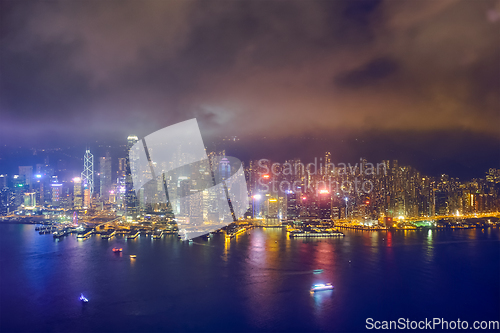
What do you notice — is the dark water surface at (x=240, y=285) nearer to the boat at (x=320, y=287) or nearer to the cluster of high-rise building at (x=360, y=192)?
the boat at (x=320, y=287)

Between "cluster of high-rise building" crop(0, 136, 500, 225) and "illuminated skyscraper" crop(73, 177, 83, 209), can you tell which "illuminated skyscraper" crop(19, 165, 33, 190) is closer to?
"cluster of high-rise building" crop(0, 136, 500, 225)

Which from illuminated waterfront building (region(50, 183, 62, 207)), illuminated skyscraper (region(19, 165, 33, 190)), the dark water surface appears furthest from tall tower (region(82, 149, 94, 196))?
the dark water surface

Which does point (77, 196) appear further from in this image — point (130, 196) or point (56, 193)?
point (130, 196)

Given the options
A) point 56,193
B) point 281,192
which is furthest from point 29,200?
point 281,192

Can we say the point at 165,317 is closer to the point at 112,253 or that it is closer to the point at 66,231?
the point at 112,253

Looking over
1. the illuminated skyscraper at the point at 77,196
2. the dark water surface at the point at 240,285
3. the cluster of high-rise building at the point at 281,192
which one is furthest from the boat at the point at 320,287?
the illuminated skyscraper at the point at 77,196
